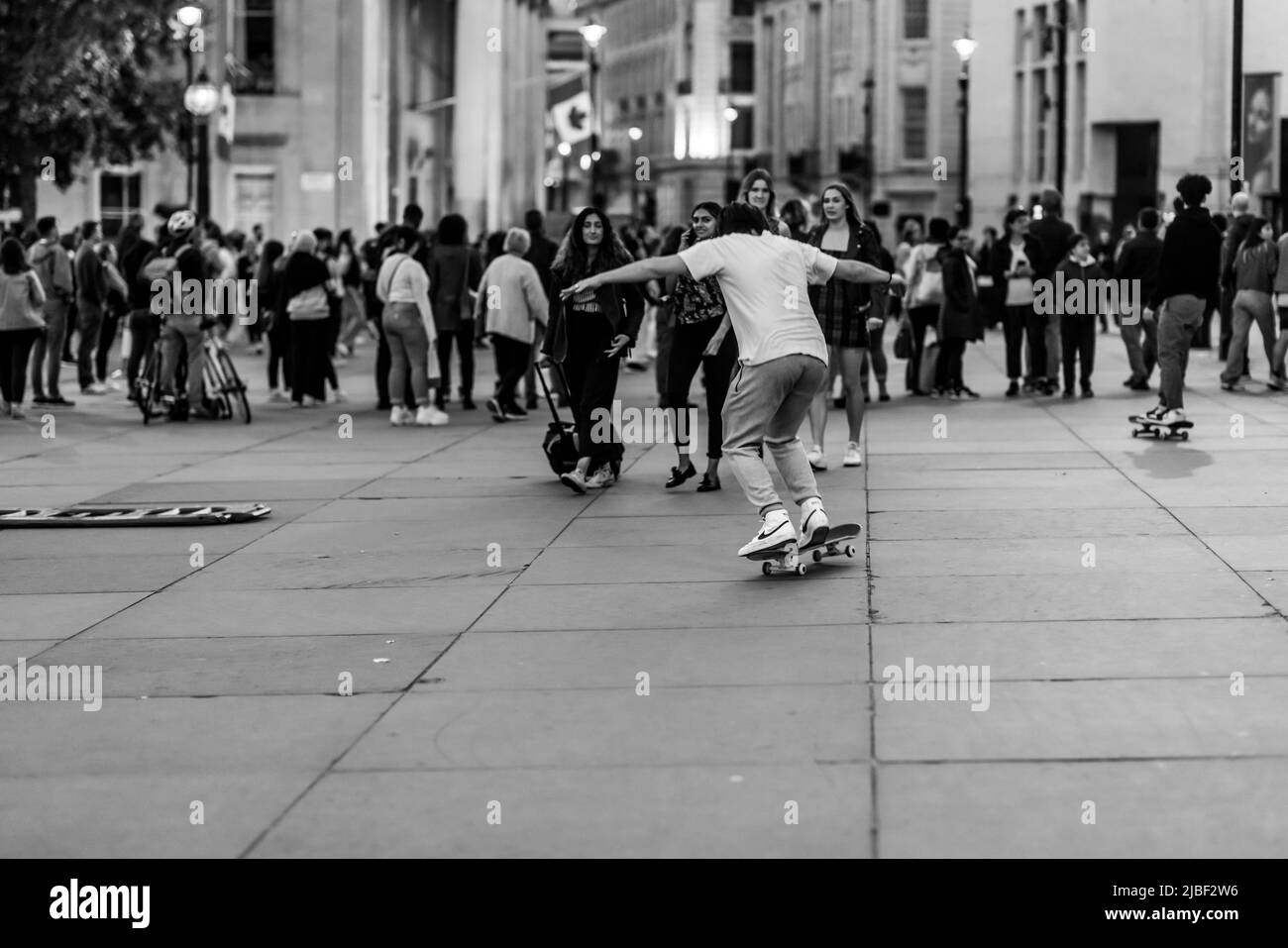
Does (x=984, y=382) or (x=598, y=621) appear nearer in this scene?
(x=598, y=621)

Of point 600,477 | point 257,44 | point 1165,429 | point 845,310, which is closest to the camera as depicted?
point 600,477

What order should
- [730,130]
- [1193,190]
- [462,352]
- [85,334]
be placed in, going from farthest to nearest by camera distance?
1. [730,130]
2. [85,334]
3. [462,352]
4. [1193,190]

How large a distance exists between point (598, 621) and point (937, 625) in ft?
4.58

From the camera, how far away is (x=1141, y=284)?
70.5 ft

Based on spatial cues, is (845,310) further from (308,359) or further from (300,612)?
(308,359)

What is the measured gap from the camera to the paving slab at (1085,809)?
18.6 ft

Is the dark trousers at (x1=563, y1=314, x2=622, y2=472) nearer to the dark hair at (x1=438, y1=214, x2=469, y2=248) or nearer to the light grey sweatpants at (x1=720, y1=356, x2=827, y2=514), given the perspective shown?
the light grey sweatpants at (x1=720, y1=356, x2=827, y2=514)

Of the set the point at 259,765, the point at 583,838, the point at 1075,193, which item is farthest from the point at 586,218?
the point at 1075,193

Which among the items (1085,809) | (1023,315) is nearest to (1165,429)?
(1023,315)

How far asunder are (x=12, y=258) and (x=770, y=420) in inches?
458

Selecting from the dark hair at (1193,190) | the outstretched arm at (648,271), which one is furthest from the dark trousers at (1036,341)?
the outstretched arm at (648,271)

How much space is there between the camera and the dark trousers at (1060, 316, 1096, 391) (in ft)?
69.5
